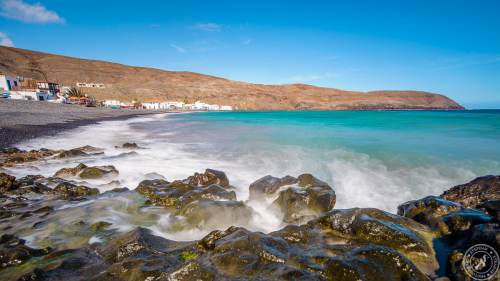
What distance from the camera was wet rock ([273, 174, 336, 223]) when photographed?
6902 mm

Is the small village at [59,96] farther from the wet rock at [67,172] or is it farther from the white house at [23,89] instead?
the wet rock at [67,172]

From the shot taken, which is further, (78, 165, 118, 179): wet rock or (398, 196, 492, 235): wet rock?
(78, 165, 118, 179): wet rock

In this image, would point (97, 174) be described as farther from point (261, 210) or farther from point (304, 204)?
point (304, 204)

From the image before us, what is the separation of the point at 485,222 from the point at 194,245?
5651mm

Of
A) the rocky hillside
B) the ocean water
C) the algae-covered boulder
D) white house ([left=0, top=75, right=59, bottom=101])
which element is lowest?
the ocean water

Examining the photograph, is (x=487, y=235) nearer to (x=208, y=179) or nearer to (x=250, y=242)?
(x=250, y=242)

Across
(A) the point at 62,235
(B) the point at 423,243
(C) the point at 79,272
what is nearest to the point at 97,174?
(A) the point at 62,235

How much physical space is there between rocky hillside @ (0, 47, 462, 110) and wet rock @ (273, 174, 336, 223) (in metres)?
116

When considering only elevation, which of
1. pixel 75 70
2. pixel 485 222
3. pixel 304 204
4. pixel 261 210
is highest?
pixel 75 70

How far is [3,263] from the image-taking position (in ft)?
14.3

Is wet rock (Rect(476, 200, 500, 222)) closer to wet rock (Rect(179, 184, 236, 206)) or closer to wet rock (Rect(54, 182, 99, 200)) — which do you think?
wet rock (Rect(179, 184, 236, 206))

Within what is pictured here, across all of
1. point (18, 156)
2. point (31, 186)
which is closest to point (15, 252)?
point (31, 186)

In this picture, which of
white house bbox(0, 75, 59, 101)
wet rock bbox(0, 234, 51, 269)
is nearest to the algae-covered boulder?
wet rock bbox(0, 234, 51, 269)

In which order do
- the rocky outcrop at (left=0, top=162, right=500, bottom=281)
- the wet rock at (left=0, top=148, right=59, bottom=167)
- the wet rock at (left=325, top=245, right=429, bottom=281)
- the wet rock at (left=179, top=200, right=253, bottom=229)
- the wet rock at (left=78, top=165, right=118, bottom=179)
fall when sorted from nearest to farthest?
the wet rock at (left=325, top=245, right=429, bottom=281)
the rocky outcrop at (left=0, top=162, right=500, bottom=281)
the wet rock at (left=179, top=200, right=253, bottom=229)
the wet rock at (left=78, top=165, right=118, bottom=179)
the wet rock at (left=0, top=148, right=59, bottom=167)
